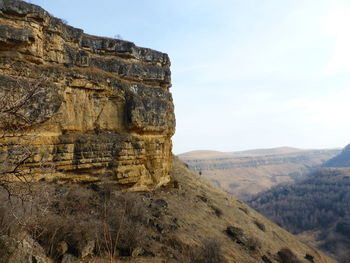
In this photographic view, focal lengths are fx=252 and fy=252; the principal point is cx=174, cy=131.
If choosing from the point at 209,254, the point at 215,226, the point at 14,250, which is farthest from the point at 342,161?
the point at 14,250

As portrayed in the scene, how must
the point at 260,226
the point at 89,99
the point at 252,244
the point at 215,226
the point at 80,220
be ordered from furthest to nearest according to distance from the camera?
the point at 260,226, the point at 215,226, the point at 252,244, the point at 89,99, the point at 80,220

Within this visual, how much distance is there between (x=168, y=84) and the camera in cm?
2139

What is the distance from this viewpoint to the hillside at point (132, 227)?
7.16m

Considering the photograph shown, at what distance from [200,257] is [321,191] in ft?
283

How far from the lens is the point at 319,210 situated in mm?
68250

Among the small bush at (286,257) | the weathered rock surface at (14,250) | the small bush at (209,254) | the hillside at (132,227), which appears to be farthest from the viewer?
the small bush at (286,257)

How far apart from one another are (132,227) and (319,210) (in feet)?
236

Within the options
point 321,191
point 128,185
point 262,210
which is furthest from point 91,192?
point 321,191

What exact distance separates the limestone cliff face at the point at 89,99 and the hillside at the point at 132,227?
1510 mm

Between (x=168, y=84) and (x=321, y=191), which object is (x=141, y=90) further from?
(x=321, y=191)

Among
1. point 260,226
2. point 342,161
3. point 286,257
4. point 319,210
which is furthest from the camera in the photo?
point 342,161

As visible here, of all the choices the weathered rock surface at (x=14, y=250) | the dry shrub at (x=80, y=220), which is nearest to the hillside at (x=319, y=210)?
the dry shrub at (x=80, y=220)

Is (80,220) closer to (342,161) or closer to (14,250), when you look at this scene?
(14,250)

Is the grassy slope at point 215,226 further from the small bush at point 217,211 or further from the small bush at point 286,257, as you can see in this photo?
the small bush at point 286,257
